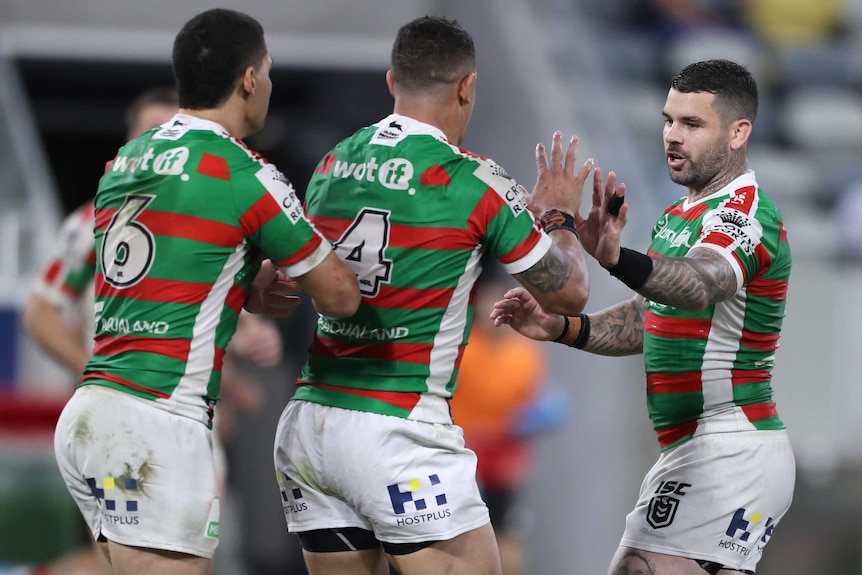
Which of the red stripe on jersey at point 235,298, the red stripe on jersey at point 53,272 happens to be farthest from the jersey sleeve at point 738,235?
the red stripe on jersey at point 53,272

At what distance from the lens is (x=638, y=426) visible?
30.3 feet

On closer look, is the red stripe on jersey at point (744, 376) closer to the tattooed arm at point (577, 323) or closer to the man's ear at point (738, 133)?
the tattooed arm at point (577, 323)

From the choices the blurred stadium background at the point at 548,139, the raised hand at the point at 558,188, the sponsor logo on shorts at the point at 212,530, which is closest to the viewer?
the sponsor logo on shorts at the point at 212,530

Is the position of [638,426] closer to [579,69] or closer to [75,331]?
[579,69]

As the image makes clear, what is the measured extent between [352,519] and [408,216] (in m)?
1.02

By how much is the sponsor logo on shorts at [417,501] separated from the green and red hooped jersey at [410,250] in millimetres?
231

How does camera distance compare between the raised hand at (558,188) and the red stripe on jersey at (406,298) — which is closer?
the red stripe on jersey at (406,298)

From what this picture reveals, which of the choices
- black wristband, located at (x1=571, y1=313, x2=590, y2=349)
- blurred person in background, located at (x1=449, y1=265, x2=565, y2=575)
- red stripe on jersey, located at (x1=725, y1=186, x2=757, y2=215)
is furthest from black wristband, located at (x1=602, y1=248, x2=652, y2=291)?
blurred person in background, located at (x1=449, y1=265, x2=565, y2=575)

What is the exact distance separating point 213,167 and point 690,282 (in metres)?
1.57

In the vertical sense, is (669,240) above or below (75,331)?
above

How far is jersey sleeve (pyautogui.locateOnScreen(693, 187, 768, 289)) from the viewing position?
4.43 m

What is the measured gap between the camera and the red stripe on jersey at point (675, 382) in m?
4.74

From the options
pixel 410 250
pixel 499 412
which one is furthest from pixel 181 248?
pixel 499 412

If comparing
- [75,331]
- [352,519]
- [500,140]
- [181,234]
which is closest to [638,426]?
[500,140]
